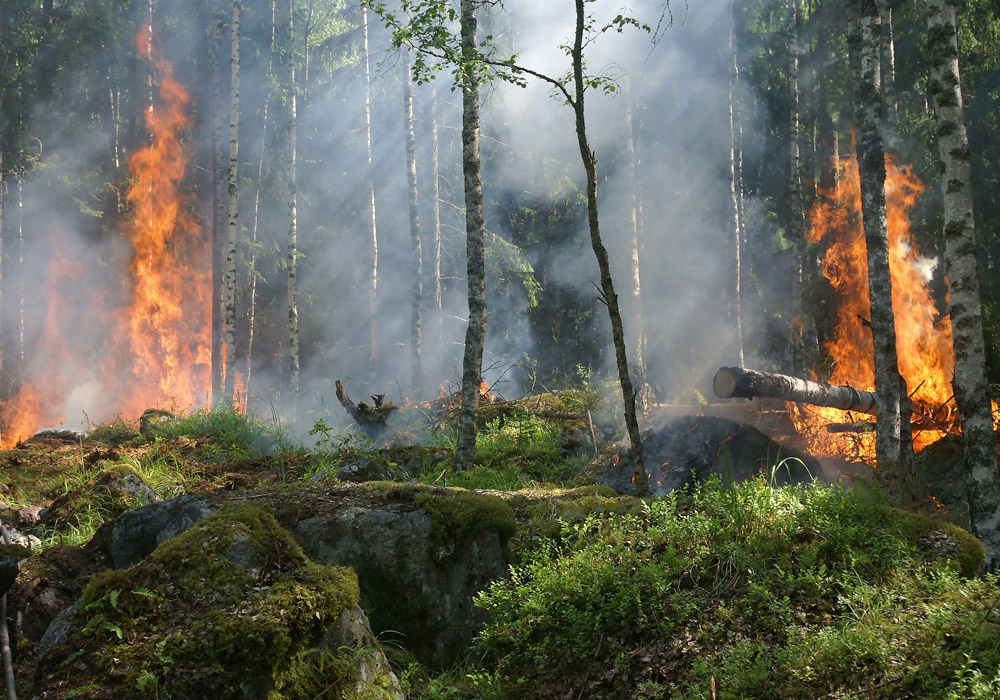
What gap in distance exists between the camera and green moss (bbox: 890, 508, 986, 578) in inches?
164

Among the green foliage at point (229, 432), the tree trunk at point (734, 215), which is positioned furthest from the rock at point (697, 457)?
the tree trunk at point (734, 215)

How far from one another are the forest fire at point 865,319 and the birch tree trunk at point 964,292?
3844 millimetres

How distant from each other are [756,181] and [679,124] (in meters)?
3.61

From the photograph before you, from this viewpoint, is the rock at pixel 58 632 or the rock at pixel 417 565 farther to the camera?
the rock at pixel 417 565

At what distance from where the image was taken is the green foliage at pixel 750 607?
10.6 feet

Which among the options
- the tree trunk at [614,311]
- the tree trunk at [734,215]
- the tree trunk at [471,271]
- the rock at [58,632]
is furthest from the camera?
the tree trunk at [734,215]

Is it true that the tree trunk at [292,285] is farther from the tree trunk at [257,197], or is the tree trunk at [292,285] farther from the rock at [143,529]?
the rock at [143,529]

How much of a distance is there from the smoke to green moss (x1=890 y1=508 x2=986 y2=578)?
44.0 ft

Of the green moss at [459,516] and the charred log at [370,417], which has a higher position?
the charred log at [370,417]

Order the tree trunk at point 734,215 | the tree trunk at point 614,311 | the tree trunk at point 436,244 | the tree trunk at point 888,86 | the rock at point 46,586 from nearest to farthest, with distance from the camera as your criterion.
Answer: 1. the rock at point 46,586
2. the tree trunk at point 614,311
3. the tree trunk at point 888,86
4. the tree trunk at point 734,215
5. the tree trunk at point 436,244

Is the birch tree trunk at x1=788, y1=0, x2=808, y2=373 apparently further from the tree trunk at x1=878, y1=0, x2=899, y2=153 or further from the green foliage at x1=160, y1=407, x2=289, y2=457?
the green foliage at x1=160, y1=407, x2=289, y2=457

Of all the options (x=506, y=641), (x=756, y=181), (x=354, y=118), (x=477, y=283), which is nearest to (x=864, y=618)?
(x=506, y=641)

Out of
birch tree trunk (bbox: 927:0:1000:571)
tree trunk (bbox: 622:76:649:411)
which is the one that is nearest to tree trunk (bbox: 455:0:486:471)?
birch tree trunk (bbox: 927:0:1000:571)

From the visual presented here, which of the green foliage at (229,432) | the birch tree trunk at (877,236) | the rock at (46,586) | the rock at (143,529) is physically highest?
the birch tree trunk at (877,236)
